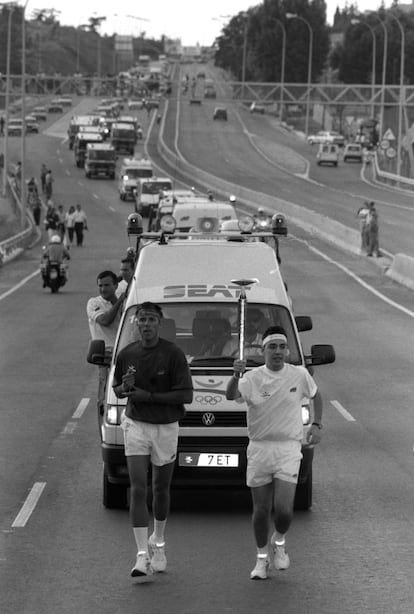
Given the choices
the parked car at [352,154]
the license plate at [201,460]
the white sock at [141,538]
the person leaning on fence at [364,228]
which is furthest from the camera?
the parked car at [352,154]

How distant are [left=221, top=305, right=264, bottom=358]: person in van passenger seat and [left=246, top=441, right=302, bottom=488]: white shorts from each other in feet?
9.13

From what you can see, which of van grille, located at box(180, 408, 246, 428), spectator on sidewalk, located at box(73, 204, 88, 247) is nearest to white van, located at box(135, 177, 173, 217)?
spectator on sidewalk, located at box(73, 204, 88, 247)

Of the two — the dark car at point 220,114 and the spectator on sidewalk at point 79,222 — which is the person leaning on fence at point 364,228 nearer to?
the spectator on sidewalk at point 79,222

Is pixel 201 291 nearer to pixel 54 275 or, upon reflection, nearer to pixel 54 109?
pixel 54 275

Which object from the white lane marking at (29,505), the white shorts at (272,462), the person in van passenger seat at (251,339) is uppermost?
the person in van passenger seat at (251,339)

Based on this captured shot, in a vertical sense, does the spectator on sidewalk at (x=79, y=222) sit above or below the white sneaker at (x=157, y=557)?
below

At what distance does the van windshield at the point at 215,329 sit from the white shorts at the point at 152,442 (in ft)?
7.92

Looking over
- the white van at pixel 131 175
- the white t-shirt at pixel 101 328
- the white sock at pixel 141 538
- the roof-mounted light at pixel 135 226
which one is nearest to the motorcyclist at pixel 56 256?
the roof-mounted light at pixel 135 226

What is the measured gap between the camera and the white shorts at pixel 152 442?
400 inches

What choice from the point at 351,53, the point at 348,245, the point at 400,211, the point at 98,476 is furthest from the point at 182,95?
the point at 98,476

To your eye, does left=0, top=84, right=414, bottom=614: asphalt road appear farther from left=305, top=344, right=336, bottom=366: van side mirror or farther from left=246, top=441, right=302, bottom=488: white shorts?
left=305, top=344, right=336, bottom=366: van side mirror

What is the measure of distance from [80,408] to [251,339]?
6.41 metres

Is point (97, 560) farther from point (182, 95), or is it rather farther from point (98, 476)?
point (182, 95)

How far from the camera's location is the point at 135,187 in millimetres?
84125
